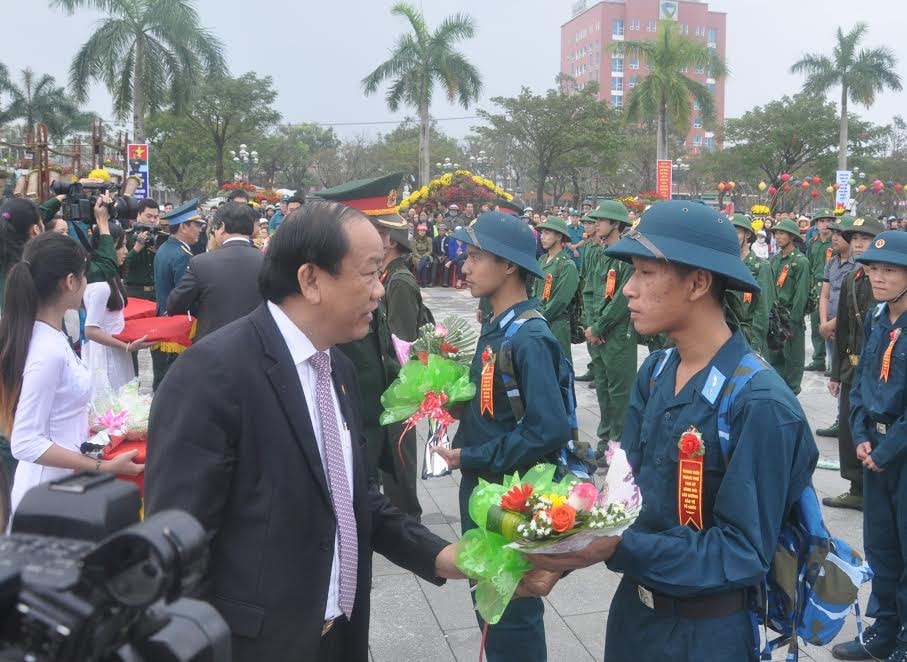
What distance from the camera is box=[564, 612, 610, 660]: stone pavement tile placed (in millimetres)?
3711

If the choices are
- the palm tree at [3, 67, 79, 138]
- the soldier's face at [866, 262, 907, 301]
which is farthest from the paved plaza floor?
the palm tree at [3, 67, 79, 138]

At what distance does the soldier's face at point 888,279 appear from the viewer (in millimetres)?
4184

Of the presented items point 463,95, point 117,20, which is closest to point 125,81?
point 117,20

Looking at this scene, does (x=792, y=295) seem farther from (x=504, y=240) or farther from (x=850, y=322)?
(x=504, y=240)

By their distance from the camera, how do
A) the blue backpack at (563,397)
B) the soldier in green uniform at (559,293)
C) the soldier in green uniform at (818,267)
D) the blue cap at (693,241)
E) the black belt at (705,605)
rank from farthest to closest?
the soldier in green uniform at (818,267), the soldier in green uniform at (559,293), the blue backpack at (563,397), the blue cap at (693,241), the black belt at (705,605)

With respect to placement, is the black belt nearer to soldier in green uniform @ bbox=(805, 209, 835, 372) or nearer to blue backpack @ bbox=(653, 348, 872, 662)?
blue backpack @ bbox=(653, 348, 872, 662)

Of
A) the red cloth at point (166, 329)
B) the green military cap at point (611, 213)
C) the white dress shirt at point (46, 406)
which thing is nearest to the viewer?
the white dress shirt at point (46, 406)

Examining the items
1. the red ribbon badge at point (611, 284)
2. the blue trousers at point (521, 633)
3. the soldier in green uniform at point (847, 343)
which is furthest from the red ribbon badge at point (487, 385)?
the red ribbon badge at point (611, 284)

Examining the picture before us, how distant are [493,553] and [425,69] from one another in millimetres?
32666

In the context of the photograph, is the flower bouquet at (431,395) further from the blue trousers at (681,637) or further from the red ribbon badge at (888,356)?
the red ribbon badge at (888,356)

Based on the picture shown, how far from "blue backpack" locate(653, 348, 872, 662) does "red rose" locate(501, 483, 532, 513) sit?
48 cm

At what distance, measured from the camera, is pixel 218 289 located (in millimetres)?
5160

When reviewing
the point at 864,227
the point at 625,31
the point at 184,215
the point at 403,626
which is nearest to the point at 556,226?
the point at 864,227

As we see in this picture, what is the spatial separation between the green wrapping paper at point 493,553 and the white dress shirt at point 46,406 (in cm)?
175
